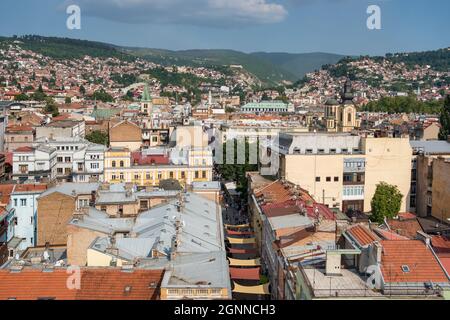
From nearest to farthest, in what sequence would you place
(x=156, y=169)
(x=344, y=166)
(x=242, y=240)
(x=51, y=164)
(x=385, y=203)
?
(x=242, y=240)
(x=385, y=203)
(x=344, y=166)
(x=156, y=169)
(x=51, y=164)

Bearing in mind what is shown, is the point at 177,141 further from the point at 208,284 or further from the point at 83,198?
the point at 208,284

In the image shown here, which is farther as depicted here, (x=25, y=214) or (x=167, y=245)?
(x=25, y=214)

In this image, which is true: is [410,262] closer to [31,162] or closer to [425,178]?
[425,178]

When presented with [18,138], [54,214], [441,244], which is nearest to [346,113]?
[18,138]

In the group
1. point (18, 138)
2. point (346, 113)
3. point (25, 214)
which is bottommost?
point (25, 214)

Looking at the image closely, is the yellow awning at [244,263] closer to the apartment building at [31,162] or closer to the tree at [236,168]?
the tree at [236,168]

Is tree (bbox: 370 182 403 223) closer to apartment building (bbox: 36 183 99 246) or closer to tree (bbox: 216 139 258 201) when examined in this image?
tree (bbox: 216 139 258 201)
